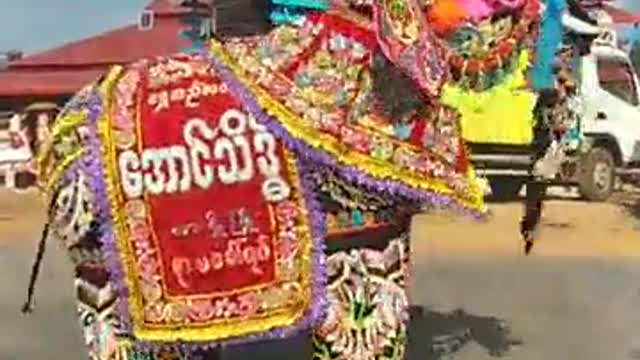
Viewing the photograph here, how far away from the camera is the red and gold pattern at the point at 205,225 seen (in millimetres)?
3197

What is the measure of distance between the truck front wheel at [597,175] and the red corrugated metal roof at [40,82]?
7.42 metres

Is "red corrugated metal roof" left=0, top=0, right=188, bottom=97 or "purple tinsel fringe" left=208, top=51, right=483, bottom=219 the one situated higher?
"purple tinsel fringe" left=208, top=51, right=483, bottom=219

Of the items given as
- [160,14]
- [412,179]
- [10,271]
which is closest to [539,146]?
[412,179]

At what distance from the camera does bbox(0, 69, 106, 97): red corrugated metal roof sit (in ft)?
65.9

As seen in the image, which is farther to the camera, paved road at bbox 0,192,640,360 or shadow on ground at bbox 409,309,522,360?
paved road at bbox 0,192,640,360

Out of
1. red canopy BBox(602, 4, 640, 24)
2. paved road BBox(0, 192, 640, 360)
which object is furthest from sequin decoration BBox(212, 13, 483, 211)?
red canopy BBox(602, 4, 640, 24)

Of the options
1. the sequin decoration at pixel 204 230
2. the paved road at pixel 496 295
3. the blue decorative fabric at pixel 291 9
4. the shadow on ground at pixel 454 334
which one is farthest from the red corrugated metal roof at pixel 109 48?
the sequin decoration at pixel 204 230

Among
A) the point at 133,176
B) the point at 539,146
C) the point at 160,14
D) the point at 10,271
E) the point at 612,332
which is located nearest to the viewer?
the point at 133,176

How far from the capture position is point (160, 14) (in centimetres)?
2128

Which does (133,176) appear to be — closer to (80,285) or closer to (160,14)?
(80,285)

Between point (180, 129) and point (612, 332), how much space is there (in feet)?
12.5

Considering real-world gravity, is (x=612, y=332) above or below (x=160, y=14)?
below

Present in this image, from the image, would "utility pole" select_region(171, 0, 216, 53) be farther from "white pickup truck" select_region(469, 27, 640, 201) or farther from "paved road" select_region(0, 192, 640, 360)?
"white pickup truck" select_region(469, 27, 640, 201)

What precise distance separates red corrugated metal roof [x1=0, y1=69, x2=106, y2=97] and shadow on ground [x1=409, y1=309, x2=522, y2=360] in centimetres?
1378
